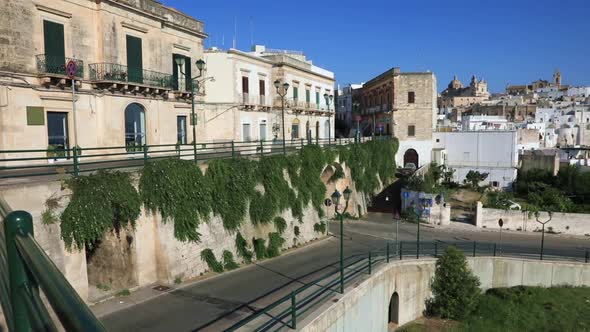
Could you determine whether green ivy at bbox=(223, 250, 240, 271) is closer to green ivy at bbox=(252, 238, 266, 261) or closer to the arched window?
green ivy at bbox=(252, 238, 266, 261)

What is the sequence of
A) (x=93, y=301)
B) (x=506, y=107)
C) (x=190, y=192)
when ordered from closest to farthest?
(x=93, y=301) → (x=190, y=192) → (x=506, y=107)

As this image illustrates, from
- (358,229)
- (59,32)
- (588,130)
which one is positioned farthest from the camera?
(588,130)

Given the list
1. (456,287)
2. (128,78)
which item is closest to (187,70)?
(128,78)

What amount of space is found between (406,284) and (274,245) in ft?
18.9

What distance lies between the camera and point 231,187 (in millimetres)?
14977

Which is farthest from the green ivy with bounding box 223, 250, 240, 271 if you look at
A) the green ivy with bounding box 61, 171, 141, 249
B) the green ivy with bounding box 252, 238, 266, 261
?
the green ivy with bounding box 61, 171, 141, 249

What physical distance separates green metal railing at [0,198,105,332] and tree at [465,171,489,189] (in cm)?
3849

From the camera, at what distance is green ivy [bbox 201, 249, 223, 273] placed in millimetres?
13894

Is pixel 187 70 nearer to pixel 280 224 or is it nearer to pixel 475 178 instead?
pixel 280 224

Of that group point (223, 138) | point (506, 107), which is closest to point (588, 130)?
point (506, 107)

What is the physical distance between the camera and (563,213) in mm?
25562

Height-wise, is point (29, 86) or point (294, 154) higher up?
point (29, 86)

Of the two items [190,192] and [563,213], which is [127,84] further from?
[563,213]

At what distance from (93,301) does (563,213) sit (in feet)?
87.2
